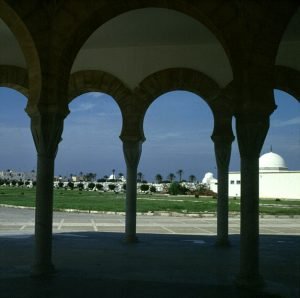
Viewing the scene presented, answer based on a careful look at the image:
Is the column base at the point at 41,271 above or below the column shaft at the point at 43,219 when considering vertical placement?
below

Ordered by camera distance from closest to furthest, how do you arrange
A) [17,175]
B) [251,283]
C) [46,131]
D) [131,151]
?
[251,283] < [46,131] < [131,151] < [17,175]

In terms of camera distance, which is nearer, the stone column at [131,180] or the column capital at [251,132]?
the column capital at [251,132]

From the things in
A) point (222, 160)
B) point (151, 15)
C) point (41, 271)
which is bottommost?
point (41, 271)

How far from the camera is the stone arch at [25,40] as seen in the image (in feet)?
22.9

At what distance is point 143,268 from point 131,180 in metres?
3.87

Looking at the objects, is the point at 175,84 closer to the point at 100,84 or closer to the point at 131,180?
the point at 100,84

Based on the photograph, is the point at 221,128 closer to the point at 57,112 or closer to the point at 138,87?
the point at 138,87

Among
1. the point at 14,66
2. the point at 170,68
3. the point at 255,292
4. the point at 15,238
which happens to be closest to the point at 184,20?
the point at 170,68

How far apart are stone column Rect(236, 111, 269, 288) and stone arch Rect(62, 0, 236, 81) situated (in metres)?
1.05

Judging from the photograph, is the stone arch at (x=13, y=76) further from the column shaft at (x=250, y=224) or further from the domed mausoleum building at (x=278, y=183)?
the domed mausoleum building at (x=278, y=183)

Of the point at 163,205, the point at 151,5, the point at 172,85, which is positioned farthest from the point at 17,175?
the point at 151,5

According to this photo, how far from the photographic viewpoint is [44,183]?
730 cm

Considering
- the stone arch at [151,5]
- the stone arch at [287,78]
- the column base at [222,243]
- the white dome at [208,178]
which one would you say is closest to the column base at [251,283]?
the stone arch at [151,5]

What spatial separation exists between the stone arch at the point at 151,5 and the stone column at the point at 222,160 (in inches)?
180
